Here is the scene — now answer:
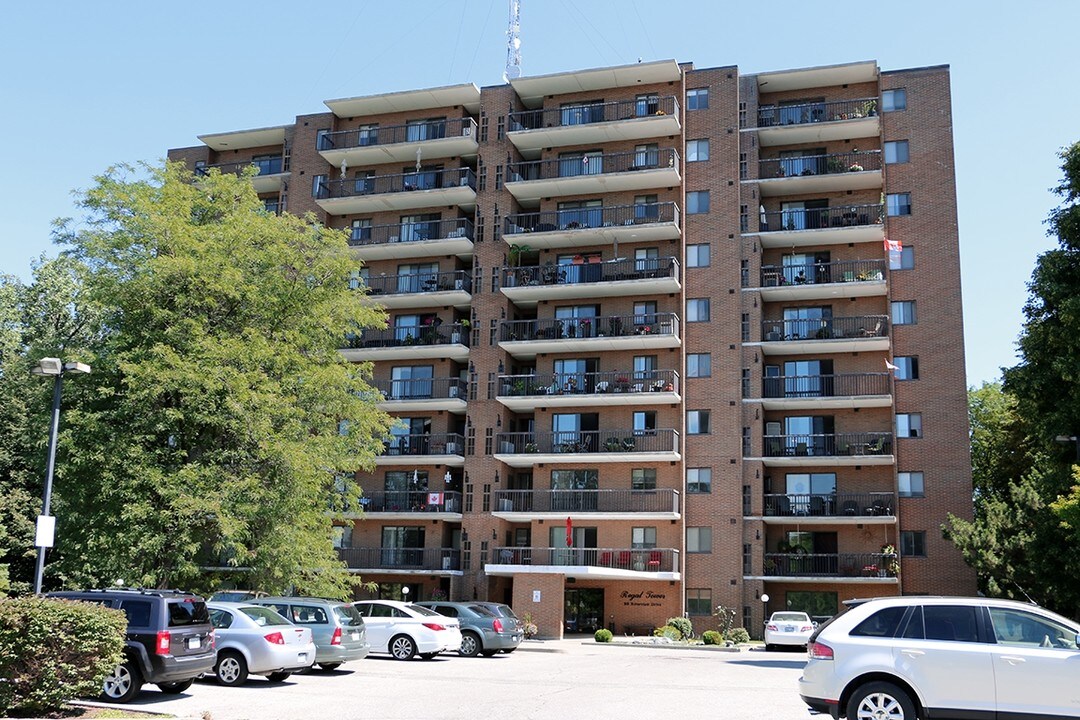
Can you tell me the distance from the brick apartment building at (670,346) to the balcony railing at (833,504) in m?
0.10

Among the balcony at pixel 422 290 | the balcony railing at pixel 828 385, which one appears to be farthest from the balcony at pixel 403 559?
the balcony railing at pixel 828 385

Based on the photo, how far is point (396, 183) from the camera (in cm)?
5228

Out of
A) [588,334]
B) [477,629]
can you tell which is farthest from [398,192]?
[477,629]

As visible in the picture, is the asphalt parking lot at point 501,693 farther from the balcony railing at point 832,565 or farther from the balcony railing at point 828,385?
the balcony railing at point 828,385

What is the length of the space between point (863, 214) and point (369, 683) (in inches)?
1369

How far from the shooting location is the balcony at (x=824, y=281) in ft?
148

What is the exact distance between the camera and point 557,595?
40344 millimetres

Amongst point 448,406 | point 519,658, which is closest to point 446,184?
point 448,406

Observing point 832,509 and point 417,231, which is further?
point 417,231

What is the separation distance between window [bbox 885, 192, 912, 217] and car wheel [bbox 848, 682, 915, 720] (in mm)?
36960

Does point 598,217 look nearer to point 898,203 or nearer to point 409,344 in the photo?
point 409,344

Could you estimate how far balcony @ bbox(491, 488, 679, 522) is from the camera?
144 feet

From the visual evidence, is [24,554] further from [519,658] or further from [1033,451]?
[1033,451]

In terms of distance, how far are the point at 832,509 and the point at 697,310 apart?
11.0 metres
